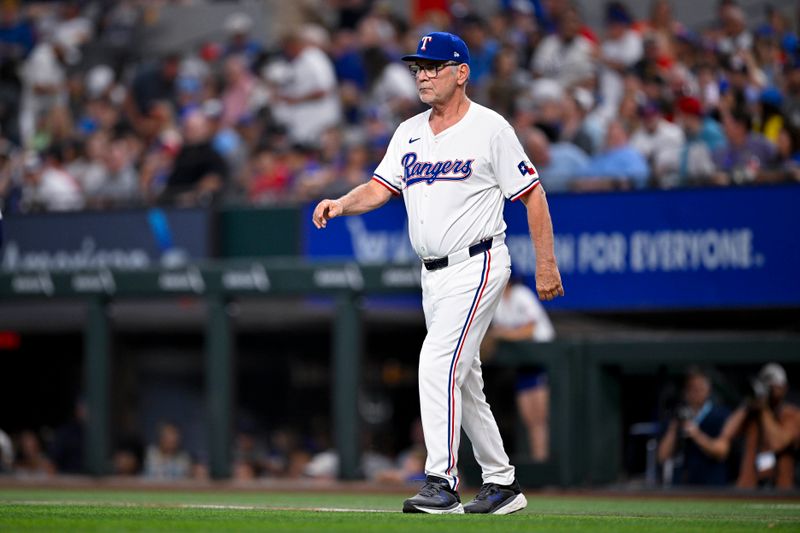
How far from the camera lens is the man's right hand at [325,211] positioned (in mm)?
6160

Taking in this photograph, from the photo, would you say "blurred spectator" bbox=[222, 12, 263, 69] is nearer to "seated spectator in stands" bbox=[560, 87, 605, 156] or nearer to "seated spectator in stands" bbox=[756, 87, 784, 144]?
"seated spectator in stands" bbox=[560, 87, 605, 156]

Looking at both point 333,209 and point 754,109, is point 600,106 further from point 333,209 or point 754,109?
point 333,209

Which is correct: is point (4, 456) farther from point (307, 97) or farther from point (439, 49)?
point (439, 49)

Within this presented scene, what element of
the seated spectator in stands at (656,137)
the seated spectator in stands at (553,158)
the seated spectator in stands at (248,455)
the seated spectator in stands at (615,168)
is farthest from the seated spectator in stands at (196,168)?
the seated spectator in stands at (656,137)

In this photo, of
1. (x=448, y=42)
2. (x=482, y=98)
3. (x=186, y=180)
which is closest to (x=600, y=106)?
(x=482, y=98)

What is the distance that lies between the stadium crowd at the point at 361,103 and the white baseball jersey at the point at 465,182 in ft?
17.2

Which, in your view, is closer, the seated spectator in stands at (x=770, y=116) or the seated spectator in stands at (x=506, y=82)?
the seated spectator in stands at (x=770, y=116)

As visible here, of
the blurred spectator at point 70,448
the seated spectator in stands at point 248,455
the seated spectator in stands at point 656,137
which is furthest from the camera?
the blurred spectator at point 70,448

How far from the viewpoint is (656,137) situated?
12.1 metres

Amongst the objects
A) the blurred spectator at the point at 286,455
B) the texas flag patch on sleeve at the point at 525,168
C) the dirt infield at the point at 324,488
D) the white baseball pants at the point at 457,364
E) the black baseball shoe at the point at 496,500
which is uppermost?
the texas flag patch on sleeve at the point at 525,168

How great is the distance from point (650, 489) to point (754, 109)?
3603 mm

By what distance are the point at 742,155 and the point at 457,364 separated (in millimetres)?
5884

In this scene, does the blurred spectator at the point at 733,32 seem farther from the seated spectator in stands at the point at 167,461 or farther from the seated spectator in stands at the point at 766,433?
the seated spectator in stands at the point at 167,461

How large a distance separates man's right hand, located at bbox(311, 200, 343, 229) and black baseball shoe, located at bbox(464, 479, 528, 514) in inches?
54.2
